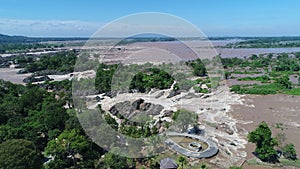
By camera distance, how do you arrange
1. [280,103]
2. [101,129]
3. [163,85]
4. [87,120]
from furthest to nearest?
[163,85] < [280,103] < [87,120] < [101,129]

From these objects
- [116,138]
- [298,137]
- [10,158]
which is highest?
[10,158]

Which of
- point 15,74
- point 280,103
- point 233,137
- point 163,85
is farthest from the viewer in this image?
point 15,74

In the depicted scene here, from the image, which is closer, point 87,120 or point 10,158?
point 10,158

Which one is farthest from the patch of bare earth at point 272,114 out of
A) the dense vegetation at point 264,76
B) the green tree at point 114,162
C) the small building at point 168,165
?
the green tree at point 114,162

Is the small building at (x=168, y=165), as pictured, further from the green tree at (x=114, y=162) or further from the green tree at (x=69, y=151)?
the green tree at (x=69, y=151)

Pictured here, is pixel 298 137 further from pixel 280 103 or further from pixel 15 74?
pixel 15 74

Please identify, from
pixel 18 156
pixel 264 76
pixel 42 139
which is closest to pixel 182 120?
pixel 42 139

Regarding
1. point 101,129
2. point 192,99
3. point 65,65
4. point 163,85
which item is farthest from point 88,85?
point 65,65
